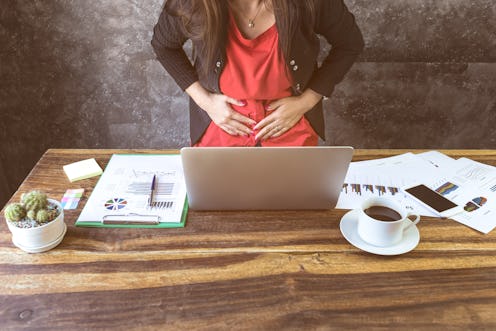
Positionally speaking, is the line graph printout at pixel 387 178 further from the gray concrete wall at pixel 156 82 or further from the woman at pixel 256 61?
the gray concrete wall at pixel 156 82

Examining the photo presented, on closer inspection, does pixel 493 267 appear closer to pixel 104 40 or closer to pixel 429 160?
pixel 429 160

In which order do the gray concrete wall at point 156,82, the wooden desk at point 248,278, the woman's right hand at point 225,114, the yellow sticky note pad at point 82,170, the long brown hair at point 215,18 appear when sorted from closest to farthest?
the wooden desk at point 248,278, the yellow sticky note pad at point 82,170, the long brown hair at point 215,18, the woman's right hand at point 225,114, the gray concrete wall at point 156,82

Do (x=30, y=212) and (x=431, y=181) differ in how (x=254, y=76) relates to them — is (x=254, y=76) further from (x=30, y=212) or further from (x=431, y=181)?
(x=30, y=212)

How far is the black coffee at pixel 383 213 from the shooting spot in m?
1.05

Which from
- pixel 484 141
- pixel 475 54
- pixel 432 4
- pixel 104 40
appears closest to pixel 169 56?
pixel 104 40

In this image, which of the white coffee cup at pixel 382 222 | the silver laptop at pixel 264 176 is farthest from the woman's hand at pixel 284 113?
the white coffee cup at pixel 382 222

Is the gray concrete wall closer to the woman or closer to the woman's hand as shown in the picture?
the woman

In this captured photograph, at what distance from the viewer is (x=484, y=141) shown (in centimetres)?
240

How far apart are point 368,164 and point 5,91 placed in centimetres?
180

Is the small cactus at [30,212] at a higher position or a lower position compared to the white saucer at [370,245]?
higher

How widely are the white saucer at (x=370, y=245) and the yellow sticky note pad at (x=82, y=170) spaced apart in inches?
28.4

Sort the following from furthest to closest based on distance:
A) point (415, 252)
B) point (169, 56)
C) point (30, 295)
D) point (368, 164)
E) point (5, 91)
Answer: point (5, 91), point (169, 56), point (368, 164), point (415, 252), point (30, 295)

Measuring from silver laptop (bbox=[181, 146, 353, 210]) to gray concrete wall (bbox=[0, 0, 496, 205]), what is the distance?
46.7 inches

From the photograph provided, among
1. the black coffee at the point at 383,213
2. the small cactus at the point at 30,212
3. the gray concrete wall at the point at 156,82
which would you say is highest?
the small cactus at the point at 30,212
